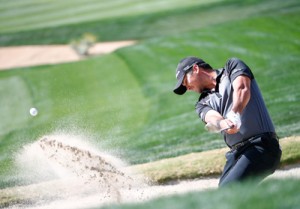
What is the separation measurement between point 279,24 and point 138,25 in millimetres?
6779

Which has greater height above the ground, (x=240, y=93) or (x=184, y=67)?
(x=184, y=67)

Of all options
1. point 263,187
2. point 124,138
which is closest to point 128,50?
point 124,138

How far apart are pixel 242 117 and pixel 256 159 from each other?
39 cm

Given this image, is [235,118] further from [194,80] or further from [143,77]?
[143,77]

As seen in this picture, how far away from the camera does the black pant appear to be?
517 centimetres

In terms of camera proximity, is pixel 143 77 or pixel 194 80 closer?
pixel 194 80

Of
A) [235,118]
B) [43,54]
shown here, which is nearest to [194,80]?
[235,118]

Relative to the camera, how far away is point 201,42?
18328 millimetres

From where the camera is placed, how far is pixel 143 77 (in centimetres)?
1644

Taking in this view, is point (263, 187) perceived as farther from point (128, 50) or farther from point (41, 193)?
point (128, 50)

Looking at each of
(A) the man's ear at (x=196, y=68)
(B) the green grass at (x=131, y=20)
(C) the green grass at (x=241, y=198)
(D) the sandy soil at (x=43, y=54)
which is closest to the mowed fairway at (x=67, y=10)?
(B) the green grass at (x=131, y=20)

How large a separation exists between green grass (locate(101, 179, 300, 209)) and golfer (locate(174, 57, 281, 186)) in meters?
1.57

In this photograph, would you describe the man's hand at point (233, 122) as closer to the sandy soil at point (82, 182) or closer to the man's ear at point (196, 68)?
the man's ear at point (196, 68)

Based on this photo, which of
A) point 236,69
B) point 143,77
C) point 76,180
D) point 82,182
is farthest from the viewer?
point 143,77
